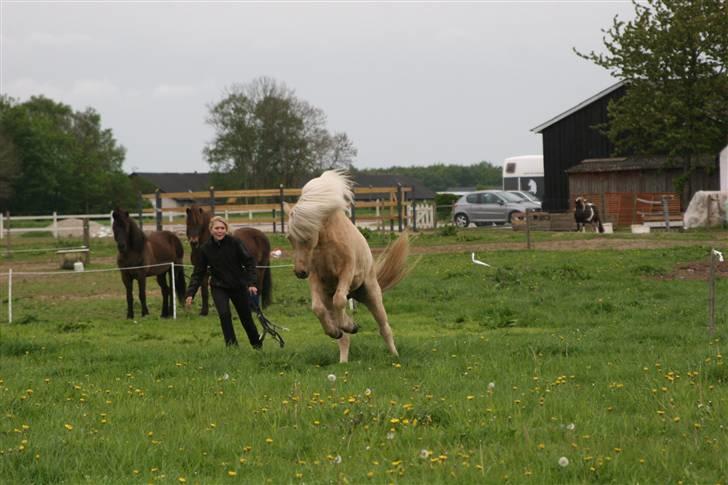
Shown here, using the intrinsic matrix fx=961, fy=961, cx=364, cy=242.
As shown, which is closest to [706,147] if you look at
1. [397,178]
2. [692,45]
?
[692,45]

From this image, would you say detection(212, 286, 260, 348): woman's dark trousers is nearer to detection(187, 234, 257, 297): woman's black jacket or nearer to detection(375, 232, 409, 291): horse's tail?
detection(187, 234, 257, 297): woman's black jacket

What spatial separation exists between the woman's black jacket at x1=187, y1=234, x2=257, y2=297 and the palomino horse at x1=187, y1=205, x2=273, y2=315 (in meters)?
5.31

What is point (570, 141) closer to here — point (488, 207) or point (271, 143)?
point (488, 207)

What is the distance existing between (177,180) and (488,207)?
277 ft

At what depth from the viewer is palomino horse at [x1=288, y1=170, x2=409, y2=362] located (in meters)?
9.42

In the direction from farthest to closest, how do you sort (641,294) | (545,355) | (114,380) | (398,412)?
(641,294), (545,355), (114,380), (398,412)

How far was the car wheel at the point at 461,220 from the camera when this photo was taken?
45.2 m

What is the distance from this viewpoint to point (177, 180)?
12325 centimetres

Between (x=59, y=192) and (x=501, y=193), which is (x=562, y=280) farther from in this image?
(x=59, y=192)

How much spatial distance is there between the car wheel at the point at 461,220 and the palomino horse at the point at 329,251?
3528 cm

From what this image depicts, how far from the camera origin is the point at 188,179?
409ft

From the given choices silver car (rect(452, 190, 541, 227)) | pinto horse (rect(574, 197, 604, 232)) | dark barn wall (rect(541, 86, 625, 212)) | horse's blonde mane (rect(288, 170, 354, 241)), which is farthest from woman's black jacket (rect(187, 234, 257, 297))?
dark barn wall (rect(541, 86, 625, 212))

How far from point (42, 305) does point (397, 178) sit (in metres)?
96.2

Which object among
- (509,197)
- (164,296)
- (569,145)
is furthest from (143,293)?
(569,145)
